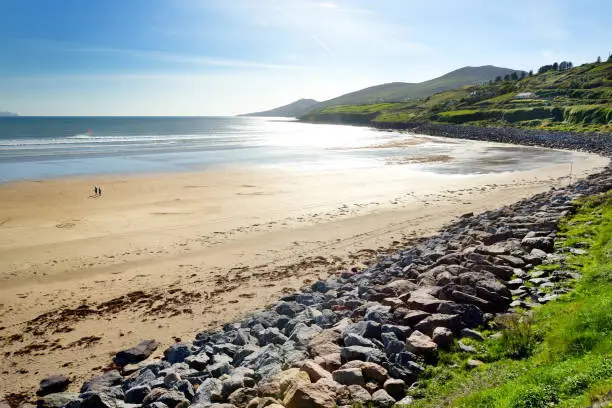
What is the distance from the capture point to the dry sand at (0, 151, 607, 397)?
11.9m

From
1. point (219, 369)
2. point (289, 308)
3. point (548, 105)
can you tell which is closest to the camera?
point (219, 369)

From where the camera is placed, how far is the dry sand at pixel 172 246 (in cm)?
1188

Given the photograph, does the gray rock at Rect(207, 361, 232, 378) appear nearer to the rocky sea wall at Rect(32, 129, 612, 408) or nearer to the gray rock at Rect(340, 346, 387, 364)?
the rocky sea wall at Rect(32, 129, 612, 408)

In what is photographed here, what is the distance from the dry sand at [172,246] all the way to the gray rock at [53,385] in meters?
0.38

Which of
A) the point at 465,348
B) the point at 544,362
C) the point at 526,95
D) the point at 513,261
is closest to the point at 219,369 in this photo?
the point at 465,348

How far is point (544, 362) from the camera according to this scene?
6246mm

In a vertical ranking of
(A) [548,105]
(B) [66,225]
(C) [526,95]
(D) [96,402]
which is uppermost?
(C) [526,95]

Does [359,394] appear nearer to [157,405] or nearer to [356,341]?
Answer: [356,341]

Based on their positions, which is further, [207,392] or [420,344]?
[420,344]

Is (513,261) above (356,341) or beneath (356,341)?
above

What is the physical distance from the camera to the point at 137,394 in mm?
7910

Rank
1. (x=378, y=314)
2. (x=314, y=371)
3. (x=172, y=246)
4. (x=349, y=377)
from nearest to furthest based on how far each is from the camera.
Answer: (x=349, y=377) → (x=314, y=371) → (x=378, y=314) → (x=172, y=246)

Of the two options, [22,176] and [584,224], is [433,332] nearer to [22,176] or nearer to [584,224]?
[584,224]

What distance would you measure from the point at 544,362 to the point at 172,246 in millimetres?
15952
